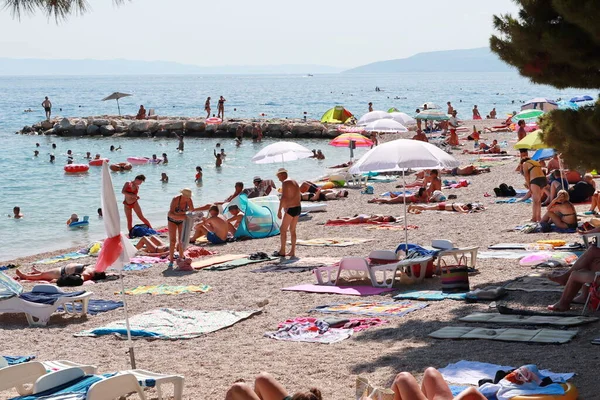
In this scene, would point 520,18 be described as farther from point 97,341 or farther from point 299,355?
point 97,341

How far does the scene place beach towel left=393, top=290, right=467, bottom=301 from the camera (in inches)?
376

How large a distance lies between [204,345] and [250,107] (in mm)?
86695

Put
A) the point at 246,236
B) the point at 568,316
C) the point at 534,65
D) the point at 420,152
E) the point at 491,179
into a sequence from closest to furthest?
the point at 568,316, the point at 534,65, the point at 420,152, the point at 246,236, the point at 491,179

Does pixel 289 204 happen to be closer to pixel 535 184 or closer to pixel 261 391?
pixel 535 184

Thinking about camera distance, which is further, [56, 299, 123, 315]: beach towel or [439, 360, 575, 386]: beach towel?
[56, 299, 123, 315]: beach towel

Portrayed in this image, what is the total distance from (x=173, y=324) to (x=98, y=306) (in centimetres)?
172

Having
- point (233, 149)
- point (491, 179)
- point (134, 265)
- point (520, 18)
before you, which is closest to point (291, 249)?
point (134, 265)

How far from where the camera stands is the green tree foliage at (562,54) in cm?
799

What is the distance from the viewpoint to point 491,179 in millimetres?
22672

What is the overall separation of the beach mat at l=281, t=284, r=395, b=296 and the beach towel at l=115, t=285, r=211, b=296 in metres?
1.19

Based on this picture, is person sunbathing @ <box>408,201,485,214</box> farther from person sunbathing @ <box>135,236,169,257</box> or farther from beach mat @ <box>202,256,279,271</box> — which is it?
person sunbathing @ <box>135,236,169,257</box>

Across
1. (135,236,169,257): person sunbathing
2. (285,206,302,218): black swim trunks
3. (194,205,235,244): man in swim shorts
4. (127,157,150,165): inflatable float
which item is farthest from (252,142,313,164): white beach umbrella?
(127,157,150,165): inflatable float

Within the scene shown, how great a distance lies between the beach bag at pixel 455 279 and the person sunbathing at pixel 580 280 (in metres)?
1.34

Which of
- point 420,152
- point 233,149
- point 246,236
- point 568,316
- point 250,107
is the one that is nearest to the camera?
point 568,316
